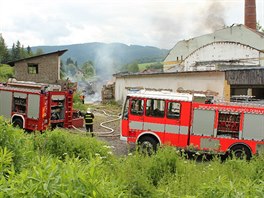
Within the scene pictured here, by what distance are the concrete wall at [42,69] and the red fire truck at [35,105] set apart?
598 inches

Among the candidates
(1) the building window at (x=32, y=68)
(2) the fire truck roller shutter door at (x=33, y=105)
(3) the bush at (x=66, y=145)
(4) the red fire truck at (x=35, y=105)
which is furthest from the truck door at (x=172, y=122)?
(1) the building window at (x=32, y=68)

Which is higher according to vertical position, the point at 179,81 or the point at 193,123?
the point at 179,81

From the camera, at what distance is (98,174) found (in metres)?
3.29

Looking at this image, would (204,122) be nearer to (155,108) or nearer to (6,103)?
(155,108)

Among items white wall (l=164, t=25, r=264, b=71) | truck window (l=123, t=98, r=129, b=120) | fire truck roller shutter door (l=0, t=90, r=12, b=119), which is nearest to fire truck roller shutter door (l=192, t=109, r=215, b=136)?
truck window (l=123, t=98, r=129, b=120)

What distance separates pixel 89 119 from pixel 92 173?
46.0 ft

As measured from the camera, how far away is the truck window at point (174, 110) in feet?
44.5

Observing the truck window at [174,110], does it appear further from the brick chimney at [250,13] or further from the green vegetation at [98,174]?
the brick chimney at [250,13]

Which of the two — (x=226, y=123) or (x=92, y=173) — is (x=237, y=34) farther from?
(x=92, y=173)

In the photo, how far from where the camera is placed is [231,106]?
1323cm

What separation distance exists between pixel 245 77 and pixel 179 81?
5.74 m

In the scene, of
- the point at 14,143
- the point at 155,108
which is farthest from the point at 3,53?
the point at 14,143

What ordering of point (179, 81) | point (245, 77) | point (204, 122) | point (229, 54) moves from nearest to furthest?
point (204, 122) → point (245, 77) → point (179, 81) → point (229, 54)

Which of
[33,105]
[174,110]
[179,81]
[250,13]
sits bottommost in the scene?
[33,105]
